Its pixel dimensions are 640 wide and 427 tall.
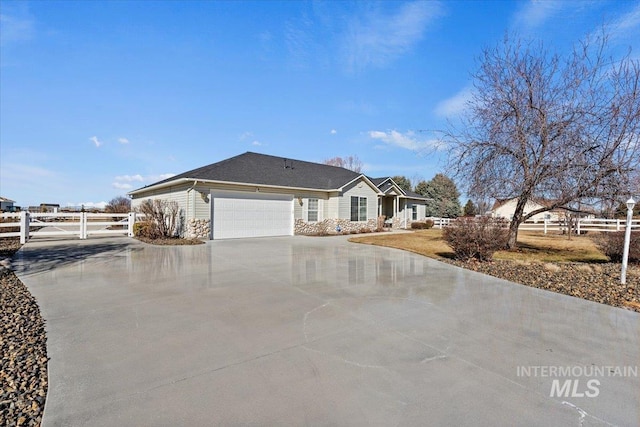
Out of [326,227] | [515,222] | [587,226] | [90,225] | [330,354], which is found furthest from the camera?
[587,226]

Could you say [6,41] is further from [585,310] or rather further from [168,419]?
[585,310]

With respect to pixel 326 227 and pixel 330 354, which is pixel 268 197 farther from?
pixel 330 354

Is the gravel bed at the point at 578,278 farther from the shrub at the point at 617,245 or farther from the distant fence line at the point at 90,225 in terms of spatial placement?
the distant fence line at the point at 90,225

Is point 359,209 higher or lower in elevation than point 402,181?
lower

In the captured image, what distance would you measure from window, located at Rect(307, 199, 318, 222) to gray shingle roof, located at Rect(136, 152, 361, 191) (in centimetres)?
105

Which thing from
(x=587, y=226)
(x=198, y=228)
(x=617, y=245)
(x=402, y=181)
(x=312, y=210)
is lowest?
(x=617, y=245)

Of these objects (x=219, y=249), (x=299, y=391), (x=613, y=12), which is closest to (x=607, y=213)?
(x=613, y=12)

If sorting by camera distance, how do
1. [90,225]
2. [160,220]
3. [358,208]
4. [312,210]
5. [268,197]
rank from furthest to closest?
[90,225]
[358,208]
[312,210]
[268,197]
[160,220]

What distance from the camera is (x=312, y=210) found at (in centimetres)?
1891

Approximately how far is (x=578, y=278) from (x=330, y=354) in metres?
7.07

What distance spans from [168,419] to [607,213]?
14.6 meters

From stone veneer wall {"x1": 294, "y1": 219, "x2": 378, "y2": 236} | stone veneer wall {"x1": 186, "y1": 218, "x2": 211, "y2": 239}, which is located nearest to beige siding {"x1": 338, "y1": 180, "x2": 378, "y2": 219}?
stone veneer wall {"x1": 294, "y1": 219, "x2": 378, "y2": 236}

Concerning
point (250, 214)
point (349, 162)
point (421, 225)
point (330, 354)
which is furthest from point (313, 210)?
point (349, 162)

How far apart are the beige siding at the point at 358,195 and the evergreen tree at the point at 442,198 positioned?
19.4 m
